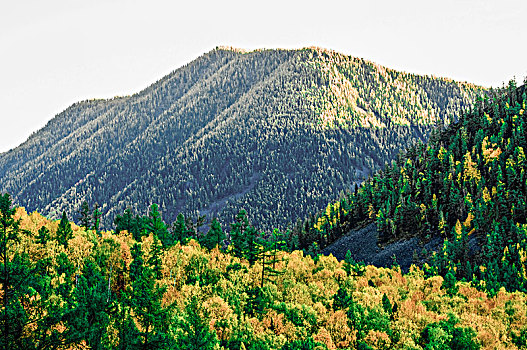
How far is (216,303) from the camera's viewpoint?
71812mm

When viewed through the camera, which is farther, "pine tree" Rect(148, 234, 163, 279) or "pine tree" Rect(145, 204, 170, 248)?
"pine tree" Rect(145, 204, 170, 248)

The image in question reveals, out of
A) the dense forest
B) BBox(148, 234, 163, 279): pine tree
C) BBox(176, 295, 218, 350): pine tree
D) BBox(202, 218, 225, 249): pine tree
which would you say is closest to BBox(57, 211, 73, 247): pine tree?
the dense forest

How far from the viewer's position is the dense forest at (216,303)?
55156 mm

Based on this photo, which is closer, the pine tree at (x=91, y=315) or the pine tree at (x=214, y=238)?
the pine tree at (x=91, y=315)

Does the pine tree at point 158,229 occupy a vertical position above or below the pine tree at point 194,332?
above

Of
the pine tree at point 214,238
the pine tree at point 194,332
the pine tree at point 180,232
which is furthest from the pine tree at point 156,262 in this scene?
the pine tree at point 180,232

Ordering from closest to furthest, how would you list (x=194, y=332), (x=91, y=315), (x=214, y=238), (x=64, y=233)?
(x=91, y=315) → (x=194, y=332) → (x=64, y=233) → (x=214, y=238)

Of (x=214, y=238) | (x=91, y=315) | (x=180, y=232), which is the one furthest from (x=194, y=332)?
(x=180, y=232)

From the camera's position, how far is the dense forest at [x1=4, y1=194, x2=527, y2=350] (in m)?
55.2

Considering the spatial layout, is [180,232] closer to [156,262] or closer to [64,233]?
[64,233]

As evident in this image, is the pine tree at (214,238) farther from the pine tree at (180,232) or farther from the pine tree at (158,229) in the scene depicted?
the pine tree at (158,229)

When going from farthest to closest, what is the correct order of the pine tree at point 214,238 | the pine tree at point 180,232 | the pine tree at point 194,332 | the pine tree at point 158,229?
the pine tree at point 180,232 < the pine tree at point 214,238 < the pine tree at point 158,229 < the pine tree at point 194,332

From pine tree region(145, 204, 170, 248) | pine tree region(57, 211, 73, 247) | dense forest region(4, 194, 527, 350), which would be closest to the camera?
dense forest region(4, 194, 527, 350)

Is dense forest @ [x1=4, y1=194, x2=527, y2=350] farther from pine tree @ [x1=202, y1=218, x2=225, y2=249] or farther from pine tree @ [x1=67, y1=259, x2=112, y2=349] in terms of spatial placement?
pine tree @ [x1=202, y1=218, x2=225, y2=249]
